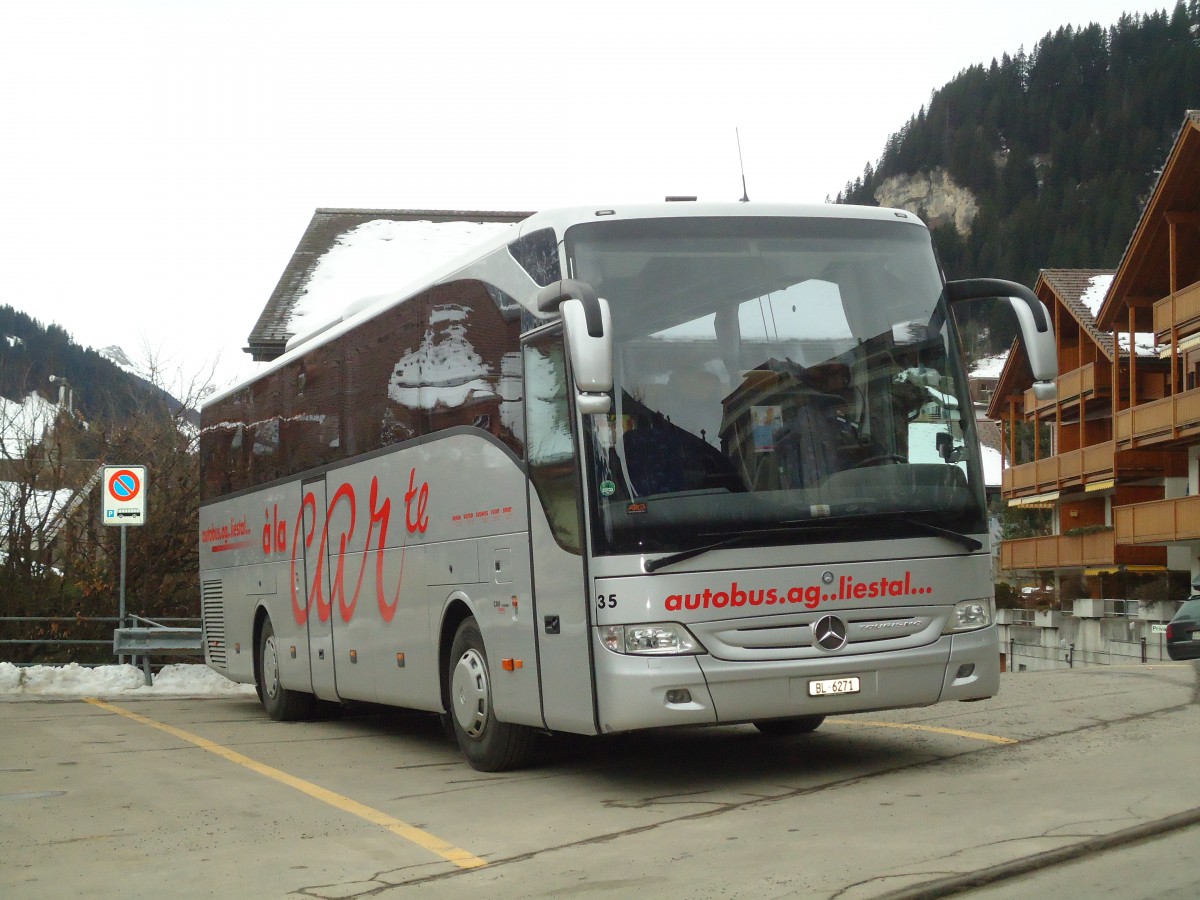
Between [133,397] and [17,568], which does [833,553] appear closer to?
[17,568]

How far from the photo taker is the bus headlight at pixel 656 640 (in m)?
8.43

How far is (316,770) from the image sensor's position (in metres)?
11.0

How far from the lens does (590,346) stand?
25.5 ft

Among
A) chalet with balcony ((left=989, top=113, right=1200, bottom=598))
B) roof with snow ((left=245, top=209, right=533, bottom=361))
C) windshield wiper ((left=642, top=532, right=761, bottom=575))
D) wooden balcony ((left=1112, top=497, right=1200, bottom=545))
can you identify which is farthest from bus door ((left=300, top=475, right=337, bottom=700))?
roof with snow ((left=245, top=209, right=533, bottom=361))

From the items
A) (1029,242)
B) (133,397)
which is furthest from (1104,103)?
(133,397)

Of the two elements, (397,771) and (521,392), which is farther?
(397,771)

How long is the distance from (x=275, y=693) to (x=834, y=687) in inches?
325

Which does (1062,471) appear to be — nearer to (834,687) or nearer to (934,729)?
(934,729)

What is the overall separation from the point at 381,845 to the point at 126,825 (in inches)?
71.4

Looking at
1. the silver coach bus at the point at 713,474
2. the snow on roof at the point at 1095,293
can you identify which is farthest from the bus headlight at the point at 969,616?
the snow on roof at the point at 1095,293

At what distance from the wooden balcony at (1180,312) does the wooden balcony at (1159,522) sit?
4.34 metres

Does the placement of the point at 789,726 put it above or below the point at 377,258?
below

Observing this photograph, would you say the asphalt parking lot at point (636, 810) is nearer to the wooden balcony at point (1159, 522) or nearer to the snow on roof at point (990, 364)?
the wooden balcony at point (1159, 522)

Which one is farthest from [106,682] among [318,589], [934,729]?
[934,729]
